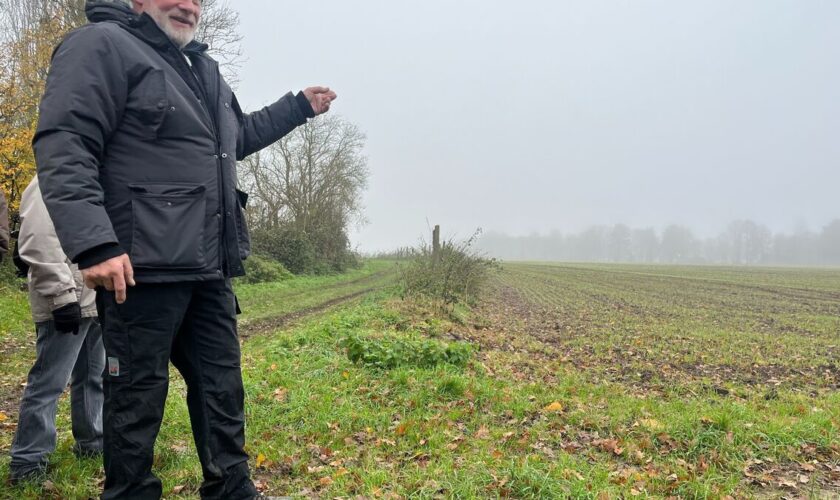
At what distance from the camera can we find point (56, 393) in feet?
10.7

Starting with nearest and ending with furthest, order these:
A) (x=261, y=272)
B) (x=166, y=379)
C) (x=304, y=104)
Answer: (x=166, y=379) → (x=304, y=104) → (x=261, y=272)

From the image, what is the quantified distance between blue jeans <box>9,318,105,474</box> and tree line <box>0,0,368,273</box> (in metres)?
10.2

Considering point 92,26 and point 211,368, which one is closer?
point 92,26

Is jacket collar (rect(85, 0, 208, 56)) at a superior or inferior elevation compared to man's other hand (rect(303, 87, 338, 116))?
superior

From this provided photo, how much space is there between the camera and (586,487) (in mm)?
3270

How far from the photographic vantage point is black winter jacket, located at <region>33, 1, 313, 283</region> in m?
2.07

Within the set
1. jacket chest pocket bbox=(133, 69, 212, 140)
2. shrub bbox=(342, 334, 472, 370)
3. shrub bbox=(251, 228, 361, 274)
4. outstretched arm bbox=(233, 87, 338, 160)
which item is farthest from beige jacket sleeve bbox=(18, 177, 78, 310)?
shrub bbox=(251, 228, 361, 274)

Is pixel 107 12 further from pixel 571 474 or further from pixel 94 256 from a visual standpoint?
pixel 571 474

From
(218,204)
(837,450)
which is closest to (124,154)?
(218,204)

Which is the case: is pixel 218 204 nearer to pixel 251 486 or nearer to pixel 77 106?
pixel 77 106

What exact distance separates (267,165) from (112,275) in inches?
1343

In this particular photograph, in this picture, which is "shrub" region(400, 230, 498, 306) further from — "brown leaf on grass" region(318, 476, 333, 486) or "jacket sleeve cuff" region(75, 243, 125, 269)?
"jacket sleeve cuff" region(75, 243, 125, 269)

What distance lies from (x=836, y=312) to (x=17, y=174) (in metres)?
23.6

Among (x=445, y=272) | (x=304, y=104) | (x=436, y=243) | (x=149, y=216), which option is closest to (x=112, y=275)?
(x=149, y=216)
